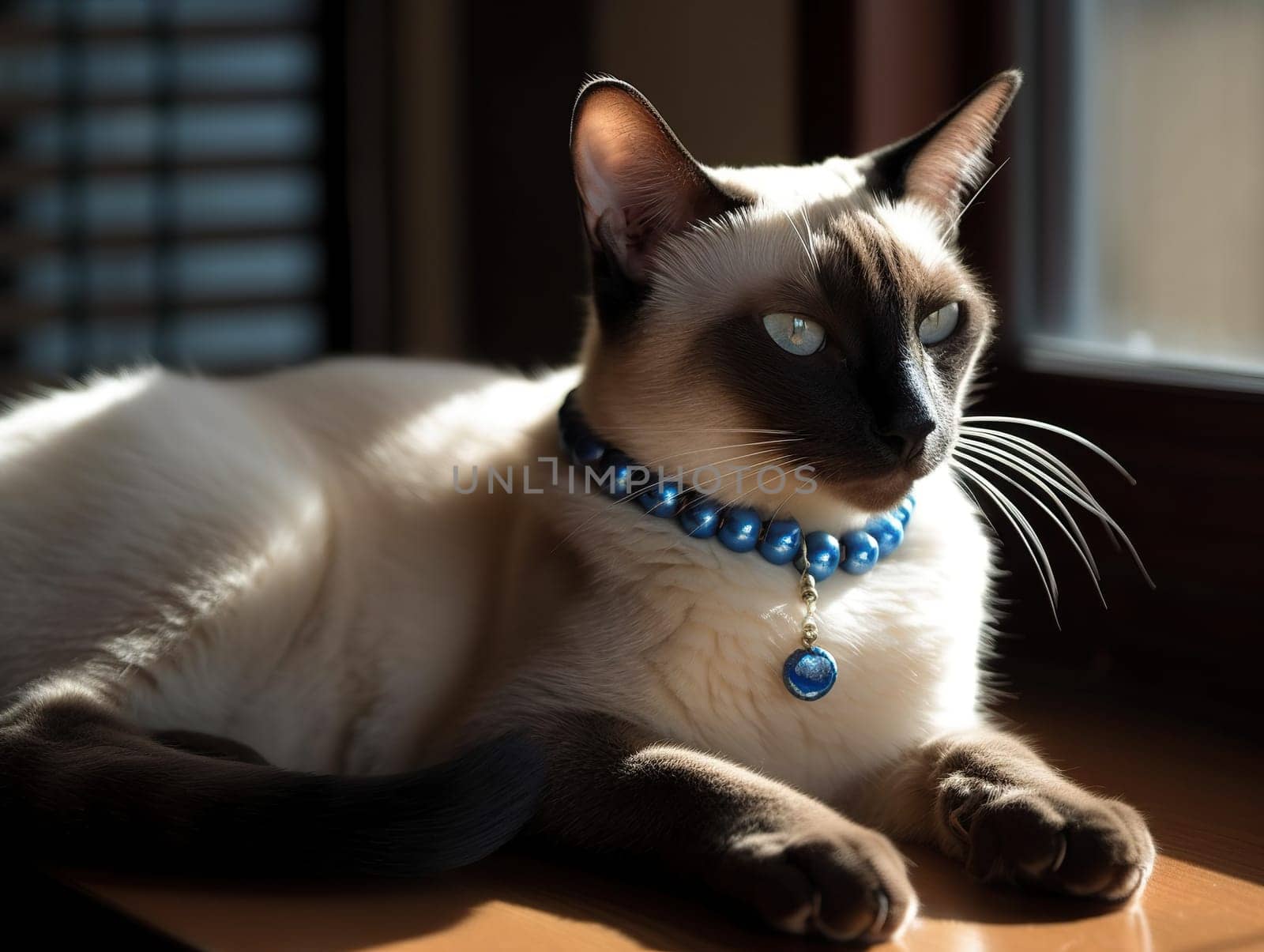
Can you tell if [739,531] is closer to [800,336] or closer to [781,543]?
[781,543]

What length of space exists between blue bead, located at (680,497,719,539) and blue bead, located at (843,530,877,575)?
14 centimetres

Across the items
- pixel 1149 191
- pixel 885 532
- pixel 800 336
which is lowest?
pixel 885 532

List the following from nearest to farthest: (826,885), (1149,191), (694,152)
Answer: (826,885)
(1149,191)
(694,152)

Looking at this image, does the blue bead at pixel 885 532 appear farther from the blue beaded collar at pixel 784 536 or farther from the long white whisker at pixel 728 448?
the long white whisker at pixel 728 448

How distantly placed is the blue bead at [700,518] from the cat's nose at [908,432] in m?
0.19

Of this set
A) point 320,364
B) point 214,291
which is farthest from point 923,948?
point 214,291

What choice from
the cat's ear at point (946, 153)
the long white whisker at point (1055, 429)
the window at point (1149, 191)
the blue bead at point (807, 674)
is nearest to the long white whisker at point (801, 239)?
the cat's ear at point (946, 153)

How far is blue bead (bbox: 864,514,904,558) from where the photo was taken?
4.45ft

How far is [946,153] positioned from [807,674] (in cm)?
58

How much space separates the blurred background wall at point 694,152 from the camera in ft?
5.45

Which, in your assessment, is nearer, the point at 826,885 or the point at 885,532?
the point at 826,885

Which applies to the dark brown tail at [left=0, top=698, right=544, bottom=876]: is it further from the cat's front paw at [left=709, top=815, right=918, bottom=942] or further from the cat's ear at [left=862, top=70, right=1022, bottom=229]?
the cat's ear at [left=862, top=70, right=1022, bottom=229]

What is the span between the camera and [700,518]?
1301 millimetres

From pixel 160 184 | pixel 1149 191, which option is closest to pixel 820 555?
pixel 1149 191
